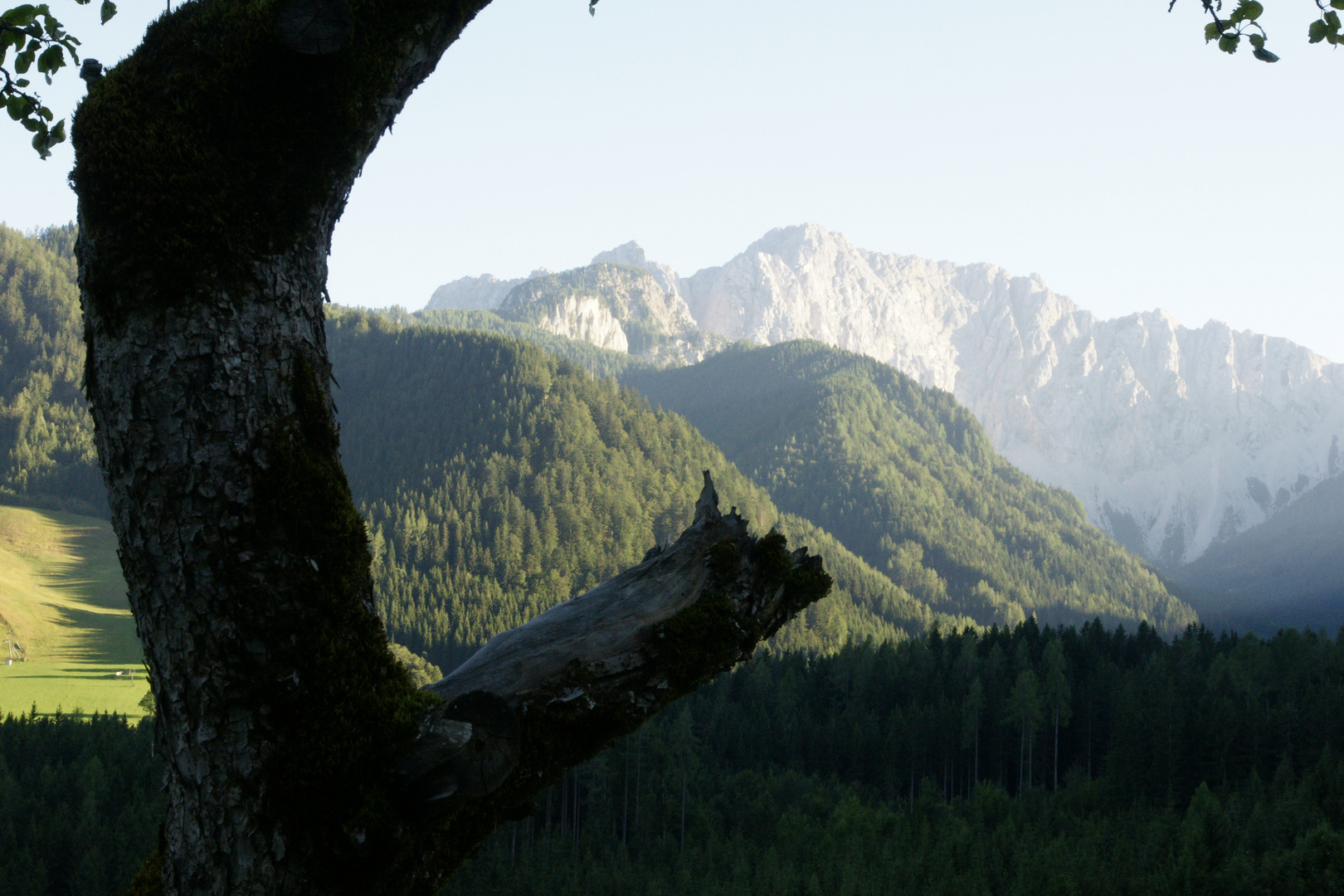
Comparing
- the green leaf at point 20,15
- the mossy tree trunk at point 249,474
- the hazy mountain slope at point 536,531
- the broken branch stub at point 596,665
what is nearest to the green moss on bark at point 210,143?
the mossy tree trunk at point 249,474

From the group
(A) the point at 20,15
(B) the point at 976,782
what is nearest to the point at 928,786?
(B) the point at 976,782

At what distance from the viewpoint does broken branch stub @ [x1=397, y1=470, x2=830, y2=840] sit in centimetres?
309

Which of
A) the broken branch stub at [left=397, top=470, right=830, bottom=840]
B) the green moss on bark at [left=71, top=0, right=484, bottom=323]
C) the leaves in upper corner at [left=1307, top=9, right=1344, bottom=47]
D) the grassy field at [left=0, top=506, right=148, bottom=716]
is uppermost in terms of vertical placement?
the leaves in upper corner at [left=1307, top=9, right=1344, bottom=47]

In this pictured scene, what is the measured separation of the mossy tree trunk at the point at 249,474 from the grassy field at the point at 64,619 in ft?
360

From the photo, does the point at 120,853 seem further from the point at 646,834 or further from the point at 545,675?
the point at 545,675

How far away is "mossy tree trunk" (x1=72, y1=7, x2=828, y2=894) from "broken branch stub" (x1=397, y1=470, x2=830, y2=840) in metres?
0.02

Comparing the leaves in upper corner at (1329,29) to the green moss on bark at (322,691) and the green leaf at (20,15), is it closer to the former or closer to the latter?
the green moss on bark at (322,691)

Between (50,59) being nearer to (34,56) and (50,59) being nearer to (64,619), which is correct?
(34,56)

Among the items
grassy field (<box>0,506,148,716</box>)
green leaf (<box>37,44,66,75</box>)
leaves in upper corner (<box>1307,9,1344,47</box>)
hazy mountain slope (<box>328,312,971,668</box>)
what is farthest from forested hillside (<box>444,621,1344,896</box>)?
grassy field (<box>0,506,148,716</box>)

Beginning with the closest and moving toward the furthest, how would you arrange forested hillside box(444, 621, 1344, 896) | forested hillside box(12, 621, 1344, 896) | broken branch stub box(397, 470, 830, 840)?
1. broken branch stub box(397, 470, 830, 840)
2. forested hillside box(444, 621, 1344, 896)
3. forested hillside box(12, 621, 1344, 896)

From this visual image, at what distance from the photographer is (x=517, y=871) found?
55875 millimetres

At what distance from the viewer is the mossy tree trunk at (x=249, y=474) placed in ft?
9.64

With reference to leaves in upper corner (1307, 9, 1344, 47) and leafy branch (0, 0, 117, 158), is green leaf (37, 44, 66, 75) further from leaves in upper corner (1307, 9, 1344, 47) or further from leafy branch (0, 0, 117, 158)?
leaves in upper corner (1307, 9, 1344, 47)

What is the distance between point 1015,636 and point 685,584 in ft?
316
